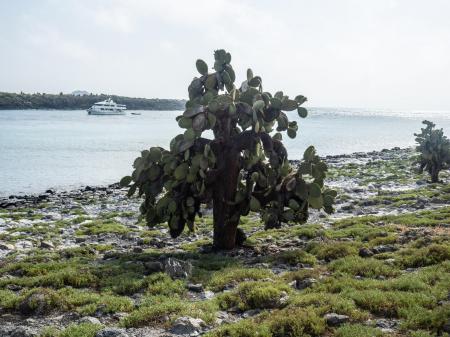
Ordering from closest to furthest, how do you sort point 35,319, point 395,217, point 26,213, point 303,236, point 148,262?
point 35,319 → point 148,262 → point 303,236 → point 395,217 → point 26,213

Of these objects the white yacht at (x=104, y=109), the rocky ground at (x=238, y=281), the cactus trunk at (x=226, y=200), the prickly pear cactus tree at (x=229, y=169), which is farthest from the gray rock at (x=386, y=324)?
the white yacht at (x=104, y=109)

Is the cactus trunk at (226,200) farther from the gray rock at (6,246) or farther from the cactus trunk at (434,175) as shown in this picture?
the cactus trunk at (434,175)

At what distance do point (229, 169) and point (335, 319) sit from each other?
7422 millimetres

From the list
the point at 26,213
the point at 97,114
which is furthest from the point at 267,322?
the point at 97,114

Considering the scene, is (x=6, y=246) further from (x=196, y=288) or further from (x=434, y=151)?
(x=434, y=151)

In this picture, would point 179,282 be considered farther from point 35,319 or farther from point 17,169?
point 17,169

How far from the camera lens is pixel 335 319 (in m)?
8.46

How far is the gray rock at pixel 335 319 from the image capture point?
844 centimetres

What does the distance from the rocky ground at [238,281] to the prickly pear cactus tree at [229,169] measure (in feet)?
3.63

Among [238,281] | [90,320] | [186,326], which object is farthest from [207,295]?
[90,320]

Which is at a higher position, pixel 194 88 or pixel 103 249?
pixel 194 88

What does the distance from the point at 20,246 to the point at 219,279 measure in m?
9.25

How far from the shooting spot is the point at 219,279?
37.6 ft

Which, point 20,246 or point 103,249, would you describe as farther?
point 20,246
